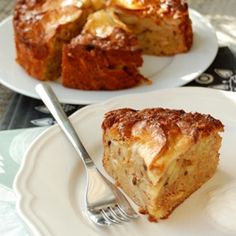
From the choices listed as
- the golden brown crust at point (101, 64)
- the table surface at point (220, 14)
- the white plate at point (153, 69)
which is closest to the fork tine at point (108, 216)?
the white plate at point (153, 69)

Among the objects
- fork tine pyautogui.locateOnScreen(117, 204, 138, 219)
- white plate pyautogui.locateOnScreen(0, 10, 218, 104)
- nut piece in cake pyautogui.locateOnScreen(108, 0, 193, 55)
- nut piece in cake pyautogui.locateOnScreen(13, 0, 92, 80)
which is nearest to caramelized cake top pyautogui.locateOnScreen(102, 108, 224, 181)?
fork tine pyautogui.locateOnScreen(117, 204, 138, 219)

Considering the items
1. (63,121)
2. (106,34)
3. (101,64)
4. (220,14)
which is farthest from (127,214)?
(220,14)

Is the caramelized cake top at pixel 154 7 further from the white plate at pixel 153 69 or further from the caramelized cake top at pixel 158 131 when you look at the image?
the caramelized cake top at pixel 158 131

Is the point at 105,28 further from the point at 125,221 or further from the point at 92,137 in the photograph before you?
the point at 125,221

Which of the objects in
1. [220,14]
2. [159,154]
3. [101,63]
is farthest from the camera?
[220,14]

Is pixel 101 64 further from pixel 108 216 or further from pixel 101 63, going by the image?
pixel 108 216
